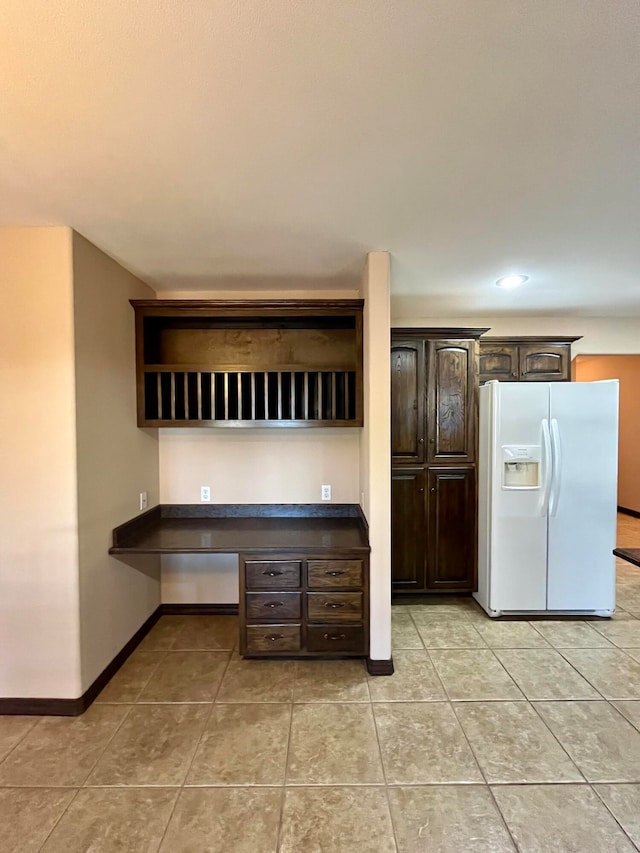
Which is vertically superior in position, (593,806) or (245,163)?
(245,163)

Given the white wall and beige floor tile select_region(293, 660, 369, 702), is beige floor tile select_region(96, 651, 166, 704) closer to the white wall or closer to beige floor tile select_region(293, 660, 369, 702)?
beige floor tile select_region(293, 660, 369, 702)

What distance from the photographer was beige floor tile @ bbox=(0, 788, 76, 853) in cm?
158

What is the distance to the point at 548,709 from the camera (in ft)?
7.47

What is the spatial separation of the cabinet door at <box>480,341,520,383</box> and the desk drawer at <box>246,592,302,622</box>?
2470 mm

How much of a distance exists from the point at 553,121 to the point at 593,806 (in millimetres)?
2512

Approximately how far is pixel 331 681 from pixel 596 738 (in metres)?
1.33

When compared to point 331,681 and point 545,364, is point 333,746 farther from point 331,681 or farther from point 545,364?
point 545,364

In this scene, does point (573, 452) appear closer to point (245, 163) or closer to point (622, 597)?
point (622, 597)

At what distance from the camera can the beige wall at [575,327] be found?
4027 millimetres

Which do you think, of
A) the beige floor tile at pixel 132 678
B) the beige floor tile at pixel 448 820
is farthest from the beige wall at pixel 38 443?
the beige floor tile at pixel 448 820

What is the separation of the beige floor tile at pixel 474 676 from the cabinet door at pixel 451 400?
143cm

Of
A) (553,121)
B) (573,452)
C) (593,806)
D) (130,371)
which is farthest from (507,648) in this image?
(130,371)

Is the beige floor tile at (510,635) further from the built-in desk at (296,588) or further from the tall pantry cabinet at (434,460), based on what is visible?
the built-in desk at (296,588)

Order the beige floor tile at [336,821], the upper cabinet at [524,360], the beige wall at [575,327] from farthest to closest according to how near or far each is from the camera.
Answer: the beige wall at [575,327] < the upper cabinet at [524,360] < the beige floor tile at [336,821]
